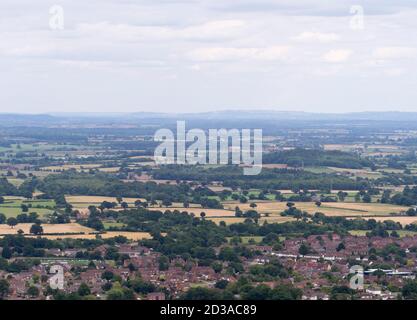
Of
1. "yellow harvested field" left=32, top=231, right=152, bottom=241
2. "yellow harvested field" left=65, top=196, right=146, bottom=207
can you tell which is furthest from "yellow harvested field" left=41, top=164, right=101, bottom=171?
"yellow harvested field" left=32, top=231, right=152, bottom=241

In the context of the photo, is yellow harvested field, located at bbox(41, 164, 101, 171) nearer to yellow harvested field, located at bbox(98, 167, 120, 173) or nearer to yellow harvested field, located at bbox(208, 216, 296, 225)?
yellow harvested field, located at bbox(98, 167, 120, 173)

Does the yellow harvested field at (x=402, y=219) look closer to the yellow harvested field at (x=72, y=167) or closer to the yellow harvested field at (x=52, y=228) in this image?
the yellow harvested field at (x=52, y=228)

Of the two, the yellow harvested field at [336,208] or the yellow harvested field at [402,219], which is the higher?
the yellow harvested field at [402,219]

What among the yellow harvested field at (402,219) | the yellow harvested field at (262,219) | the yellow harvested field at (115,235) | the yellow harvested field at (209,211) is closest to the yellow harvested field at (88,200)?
the yellow harvested field at (209,211)

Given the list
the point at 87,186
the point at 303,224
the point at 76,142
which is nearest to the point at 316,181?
the point at 87,186
